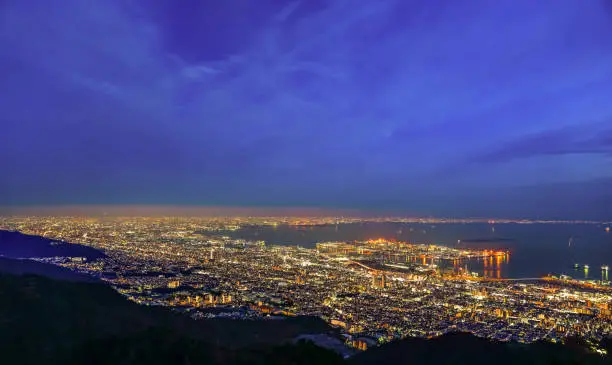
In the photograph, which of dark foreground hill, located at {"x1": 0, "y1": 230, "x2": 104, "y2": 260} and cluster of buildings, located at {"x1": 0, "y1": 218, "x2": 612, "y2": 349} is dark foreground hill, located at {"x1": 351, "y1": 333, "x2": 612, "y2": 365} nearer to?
cluster of buildings, located at {"x1": 0, "y1": 218, "x2": 612, "y2": 349}

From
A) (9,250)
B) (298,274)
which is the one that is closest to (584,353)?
(298,274)

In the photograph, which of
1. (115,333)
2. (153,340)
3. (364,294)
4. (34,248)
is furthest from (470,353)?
(34,248)

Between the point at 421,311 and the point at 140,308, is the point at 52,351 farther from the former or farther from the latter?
the point at 421,311

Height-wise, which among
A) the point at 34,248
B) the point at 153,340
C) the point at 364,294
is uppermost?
the point at 153,340

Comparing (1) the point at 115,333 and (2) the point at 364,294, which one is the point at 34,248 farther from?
(1) the point at 115,333

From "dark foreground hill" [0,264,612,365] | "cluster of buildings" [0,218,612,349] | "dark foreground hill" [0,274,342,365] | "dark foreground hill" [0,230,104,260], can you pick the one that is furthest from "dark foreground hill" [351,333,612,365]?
"dark foreground hill" [0,230,104,260]

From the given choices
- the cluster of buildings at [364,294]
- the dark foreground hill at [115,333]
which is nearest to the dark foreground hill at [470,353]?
the cluster of buildings at [364,294]
